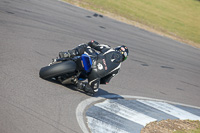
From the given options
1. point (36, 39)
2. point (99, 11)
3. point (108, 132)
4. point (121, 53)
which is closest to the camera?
point (108, 132)

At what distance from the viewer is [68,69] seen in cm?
626

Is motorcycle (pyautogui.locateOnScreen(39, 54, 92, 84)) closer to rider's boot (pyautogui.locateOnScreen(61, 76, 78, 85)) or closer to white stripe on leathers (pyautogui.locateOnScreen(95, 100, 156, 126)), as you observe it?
rider's boot (pyautogui.locateOnScreen(61, 76, 78, 85))

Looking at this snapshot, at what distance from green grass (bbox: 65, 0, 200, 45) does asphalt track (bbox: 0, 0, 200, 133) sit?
3.70 m

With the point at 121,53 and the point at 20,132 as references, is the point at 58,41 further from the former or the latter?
the point at 20,132

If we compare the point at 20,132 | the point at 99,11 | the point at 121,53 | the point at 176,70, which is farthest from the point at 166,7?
the point at 20,132

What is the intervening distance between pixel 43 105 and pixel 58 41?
5.75m

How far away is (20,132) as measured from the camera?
418cm

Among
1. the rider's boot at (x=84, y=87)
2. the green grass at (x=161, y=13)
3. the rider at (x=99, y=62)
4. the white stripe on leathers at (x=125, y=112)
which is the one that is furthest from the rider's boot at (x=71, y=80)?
the green grass at (x=161, y=13)

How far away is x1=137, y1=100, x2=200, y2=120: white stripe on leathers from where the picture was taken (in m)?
7.65

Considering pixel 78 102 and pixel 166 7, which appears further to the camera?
pixel 166 7

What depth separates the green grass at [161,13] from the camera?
75.9 feet

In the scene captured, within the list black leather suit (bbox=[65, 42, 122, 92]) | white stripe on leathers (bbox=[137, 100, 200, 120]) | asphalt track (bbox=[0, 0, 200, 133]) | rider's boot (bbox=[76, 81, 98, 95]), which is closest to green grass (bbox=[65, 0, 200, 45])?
asphalt track (bbox=[0, 0, 200, 133])

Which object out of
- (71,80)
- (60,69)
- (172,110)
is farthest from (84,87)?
(172,110)

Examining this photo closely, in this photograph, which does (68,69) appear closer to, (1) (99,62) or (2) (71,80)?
(2) (71,80)
